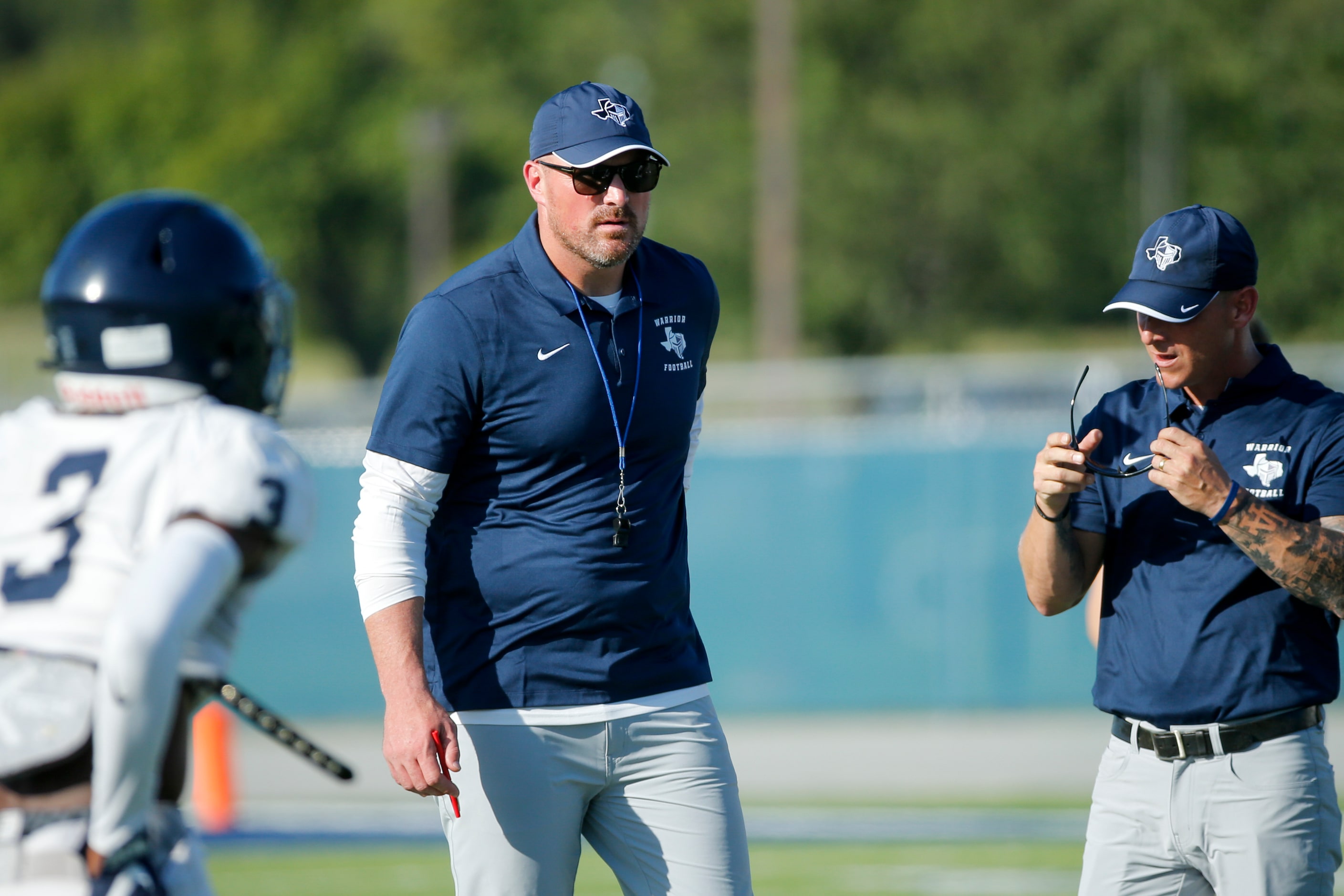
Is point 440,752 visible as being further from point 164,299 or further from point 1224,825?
point 1224,825

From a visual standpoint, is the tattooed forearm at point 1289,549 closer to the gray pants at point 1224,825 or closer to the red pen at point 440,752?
the gray pants at point 1224,825

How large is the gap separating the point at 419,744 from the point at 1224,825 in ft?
5.65

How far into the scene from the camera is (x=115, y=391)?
2516mm

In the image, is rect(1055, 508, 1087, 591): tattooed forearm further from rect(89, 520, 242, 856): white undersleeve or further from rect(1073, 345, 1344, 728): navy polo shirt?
rect(89, 520, 242, 856): white undersleeve

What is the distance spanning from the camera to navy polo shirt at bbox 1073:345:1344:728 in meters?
3.33

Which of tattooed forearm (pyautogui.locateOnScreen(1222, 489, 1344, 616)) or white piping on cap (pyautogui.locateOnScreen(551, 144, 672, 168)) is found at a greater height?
white piping on cap (pyautogui.locateOnScreen(551, 144, 672, 168))

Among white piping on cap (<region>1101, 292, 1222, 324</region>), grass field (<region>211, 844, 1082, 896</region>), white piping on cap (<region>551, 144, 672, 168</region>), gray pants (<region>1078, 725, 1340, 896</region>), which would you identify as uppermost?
white piping on cap (<region>551, 144, 672, 168</region>)

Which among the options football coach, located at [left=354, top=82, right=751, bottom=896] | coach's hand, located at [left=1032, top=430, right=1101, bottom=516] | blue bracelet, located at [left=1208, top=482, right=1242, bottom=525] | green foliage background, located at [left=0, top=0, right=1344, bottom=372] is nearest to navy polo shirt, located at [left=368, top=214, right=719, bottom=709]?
football coach, located at [left=354, top=82, right=751, bottom=896]

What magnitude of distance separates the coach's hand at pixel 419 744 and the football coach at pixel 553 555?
11 cm

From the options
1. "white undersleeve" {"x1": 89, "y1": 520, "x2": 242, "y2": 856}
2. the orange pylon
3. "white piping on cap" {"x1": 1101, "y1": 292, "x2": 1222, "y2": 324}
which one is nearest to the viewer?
"white undersleeve" {"x1": 89, "y1": 520, "x2": 242, "y2": 856}

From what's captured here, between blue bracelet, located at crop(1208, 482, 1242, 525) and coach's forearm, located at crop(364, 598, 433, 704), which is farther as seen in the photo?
blue bracelet, located at crop(1208, 482, 1242, 525)

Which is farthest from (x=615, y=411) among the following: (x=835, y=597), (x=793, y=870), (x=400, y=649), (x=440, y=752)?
(x=835, y=597)

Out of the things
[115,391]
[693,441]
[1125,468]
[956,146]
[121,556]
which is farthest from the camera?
[956,146]

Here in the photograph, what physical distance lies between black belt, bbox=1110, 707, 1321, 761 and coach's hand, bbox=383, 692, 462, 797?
155 centimetres
